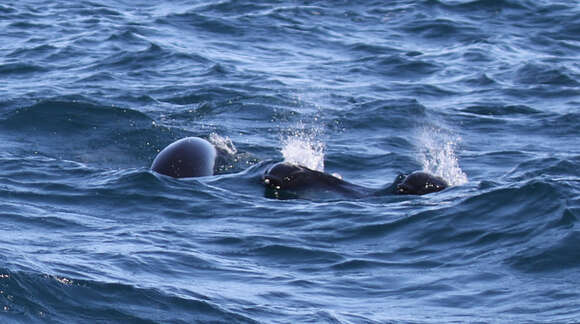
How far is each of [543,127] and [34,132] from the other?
6.90 meters

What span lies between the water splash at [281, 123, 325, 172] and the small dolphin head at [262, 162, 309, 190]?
709mm

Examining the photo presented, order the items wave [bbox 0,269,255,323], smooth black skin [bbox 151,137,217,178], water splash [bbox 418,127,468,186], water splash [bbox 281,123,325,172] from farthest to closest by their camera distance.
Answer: water splash [bbox 281,123,325,172] < water splash [bbox 418,127,468,186] < smooth black skin [bbox 151,137,217,178] < wave [bbox 0,269,255,323]

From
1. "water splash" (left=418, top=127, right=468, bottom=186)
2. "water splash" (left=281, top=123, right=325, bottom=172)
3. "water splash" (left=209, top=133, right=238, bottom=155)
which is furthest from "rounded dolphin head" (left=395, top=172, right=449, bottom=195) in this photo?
"water splash" (left=209, top=133, right=238, bottom=155)

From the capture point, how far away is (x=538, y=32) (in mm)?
23578

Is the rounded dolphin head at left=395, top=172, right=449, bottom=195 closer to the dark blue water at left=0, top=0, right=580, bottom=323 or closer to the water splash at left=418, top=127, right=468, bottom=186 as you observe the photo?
the dark blue water at left=0, top=0, right=580, bottom=323

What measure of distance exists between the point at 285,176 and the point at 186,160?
50.1 inches

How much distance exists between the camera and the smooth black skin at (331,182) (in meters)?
12.9

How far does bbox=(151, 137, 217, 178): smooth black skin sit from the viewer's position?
534 inches

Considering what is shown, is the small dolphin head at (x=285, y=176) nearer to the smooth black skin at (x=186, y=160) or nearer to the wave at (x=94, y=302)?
the smooth black skin at (x=186, y=160)

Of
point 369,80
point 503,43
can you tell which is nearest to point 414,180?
point 369,80

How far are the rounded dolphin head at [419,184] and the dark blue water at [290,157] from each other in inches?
8.2

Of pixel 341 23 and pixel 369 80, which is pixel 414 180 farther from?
pixel 341 23

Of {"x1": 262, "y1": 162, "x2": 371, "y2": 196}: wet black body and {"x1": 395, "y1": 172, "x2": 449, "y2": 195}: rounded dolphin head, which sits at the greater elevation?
{"x1": 395, "y1": 172, "x2": 449, "y2": 195}: rounded dolphin head

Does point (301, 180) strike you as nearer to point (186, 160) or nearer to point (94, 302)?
point (186, 160)
